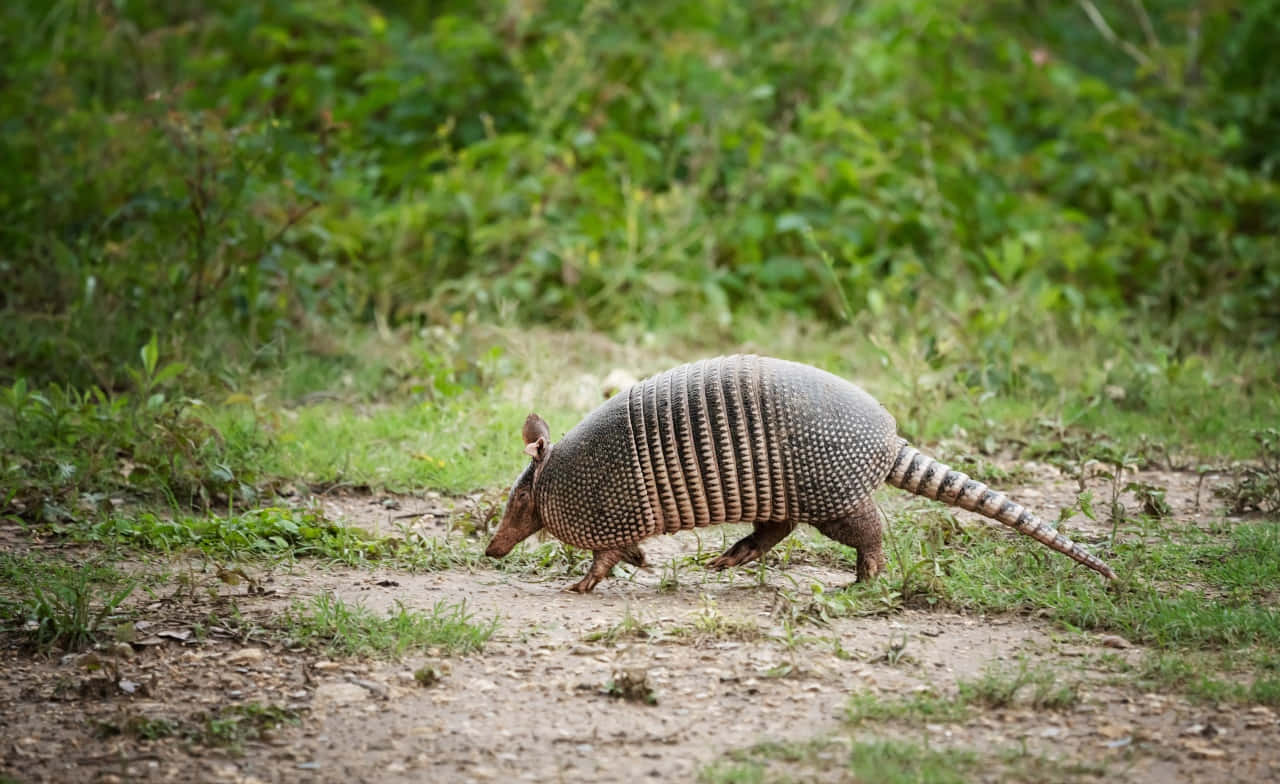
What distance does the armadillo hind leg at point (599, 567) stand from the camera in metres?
5.49

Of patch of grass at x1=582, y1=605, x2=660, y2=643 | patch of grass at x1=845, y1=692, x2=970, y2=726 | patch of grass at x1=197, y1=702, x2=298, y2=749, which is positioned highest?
patch of grass at x1=845, y1=692, x2=970, y2=726

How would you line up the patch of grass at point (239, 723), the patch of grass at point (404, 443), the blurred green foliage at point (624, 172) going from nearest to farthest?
1. the patch of grass at point (239, 723)
2. the patch of grass at point (404, 443)
3. the blurred green foliage at point (624, 172)

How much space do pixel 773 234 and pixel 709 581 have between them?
5201mm

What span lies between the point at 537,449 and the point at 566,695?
133cm

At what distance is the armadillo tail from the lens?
5164mm

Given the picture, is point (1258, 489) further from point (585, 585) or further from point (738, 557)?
point (585, 585)

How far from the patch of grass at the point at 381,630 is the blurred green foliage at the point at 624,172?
3589 millimetres

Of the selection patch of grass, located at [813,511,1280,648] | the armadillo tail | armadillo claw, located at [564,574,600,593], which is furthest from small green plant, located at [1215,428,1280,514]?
armadillo claw, located at [564,574,600,593]

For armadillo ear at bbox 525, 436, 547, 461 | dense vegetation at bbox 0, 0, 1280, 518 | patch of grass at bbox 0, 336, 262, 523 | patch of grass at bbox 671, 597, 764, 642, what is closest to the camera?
patch of grass at bbox 671, 597, 764, 642

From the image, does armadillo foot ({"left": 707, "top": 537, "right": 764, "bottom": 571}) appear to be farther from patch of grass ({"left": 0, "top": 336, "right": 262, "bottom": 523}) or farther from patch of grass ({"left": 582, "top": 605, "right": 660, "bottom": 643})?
patch of grass ({"left": 0, "top": 336, "right": 262, "bottom": 523})

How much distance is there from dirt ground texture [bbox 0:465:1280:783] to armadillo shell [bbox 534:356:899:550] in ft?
1.23

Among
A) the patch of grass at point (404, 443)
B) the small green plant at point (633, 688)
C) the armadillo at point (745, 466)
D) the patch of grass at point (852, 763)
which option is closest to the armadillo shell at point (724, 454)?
the armadillo at point (745, 466)

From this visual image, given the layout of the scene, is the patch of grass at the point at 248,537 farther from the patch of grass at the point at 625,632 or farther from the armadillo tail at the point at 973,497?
the armadillo tail at the point at 973,497

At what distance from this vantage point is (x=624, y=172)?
409 inches
